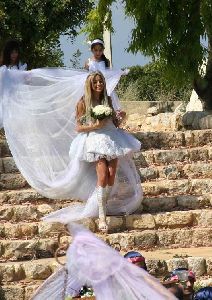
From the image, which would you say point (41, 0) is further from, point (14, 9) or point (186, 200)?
point (186, 200)

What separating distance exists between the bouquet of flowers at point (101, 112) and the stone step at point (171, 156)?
2.71 metres

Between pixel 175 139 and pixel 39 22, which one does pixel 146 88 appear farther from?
pixel 175 139

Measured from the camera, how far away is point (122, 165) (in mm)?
12820

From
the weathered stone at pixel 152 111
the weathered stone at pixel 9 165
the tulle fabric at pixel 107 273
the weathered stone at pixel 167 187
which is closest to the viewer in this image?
the tulle fabric at pixel 107 273

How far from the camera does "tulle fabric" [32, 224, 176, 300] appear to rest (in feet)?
21.7

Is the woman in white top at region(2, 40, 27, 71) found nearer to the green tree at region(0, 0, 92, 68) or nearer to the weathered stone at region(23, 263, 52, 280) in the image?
the weathered stone at region(23, 263, 52, 280)

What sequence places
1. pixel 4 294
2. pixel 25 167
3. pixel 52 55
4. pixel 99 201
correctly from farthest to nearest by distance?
1. pixel 52 55
2. pixel 25 167
3. pixel 99 201
4. pixel 4 294

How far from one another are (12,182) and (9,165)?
441mm

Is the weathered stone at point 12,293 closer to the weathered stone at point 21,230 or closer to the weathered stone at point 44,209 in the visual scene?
the weathered stone at point 21,230

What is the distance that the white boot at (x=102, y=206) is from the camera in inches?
472

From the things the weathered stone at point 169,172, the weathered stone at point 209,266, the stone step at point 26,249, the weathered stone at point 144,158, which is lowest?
the weathered stone at point 209,266

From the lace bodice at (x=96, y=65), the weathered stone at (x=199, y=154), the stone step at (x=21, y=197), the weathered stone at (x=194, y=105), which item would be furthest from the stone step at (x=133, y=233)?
the weathered stone at (x=194, y=105)

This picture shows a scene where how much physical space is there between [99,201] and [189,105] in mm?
9456

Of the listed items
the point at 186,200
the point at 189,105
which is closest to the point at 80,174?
the point at 186,200
